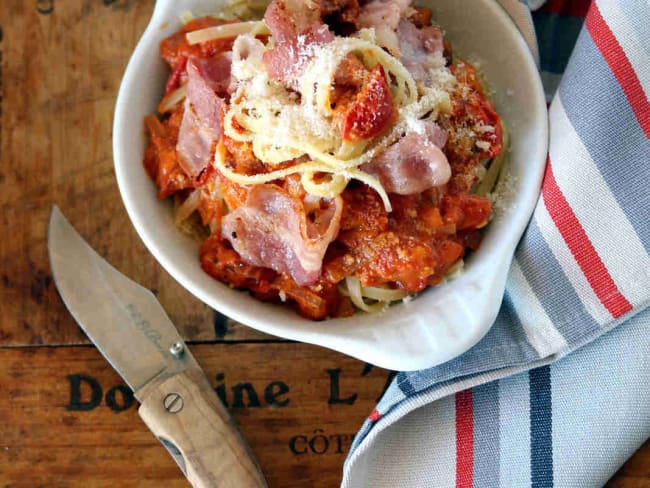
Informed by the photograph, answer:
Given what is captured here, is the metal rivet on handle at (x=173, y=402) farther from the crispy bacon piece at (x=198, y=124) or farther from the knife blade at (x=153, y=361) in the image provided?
the crispy bacon piece at (x=198, y=124)

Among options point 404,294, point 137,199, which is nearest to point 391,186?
point 404,294

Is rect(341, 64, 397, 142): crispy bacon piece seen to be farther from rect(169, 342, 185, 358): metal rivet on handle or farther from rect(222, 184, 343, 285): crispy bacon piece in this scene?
rect(169, 342, 185, 358): metal rivet on handle

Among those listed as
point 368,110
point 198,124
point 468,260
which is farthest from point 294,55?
point 468,260

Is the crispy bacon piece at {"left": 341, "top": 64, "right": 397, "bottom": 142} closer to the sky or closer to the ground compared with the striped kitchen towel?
closer to the sky

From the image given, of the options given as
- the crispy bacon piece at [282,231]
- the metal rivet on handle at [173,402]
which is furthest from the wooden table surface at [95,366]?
the crispy bacon piece at [282,231]

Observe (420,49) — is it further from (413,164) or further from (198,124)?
(198,124)

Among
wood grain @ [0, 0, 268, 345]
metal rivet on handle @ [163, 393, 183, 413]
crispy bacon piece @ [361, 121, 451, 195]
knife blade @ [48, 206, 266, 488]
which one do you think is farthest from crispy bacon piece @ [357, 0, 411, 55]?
metal rivet on handle @ [163, 393, 183, 413]
